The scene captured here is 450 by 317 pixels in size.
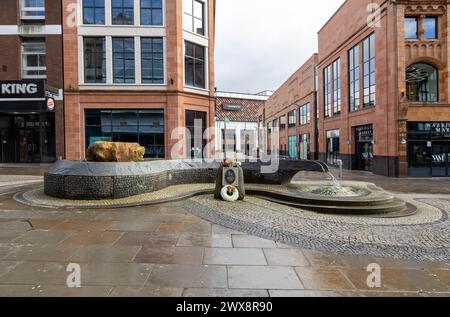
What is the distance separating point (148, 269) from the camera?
468 cm

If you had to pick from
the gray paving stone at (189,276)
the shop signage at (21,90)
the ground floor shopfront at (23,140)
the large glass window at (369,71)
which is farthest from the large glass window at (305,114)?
the gray paving stone at (189,276)

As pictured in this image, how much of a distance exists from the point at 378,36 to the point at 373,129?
21.9 feet

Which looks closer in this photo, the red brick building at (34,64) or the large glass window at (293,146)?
the red brick building at (34,64)

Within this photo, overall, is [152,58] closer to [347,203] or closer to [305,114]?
[347,203]

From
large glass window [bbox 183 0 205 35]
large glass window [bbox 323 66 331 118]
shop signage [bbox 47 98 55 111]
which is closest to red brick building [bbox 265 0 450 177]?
large glass window [bbox 323 66 331 118]

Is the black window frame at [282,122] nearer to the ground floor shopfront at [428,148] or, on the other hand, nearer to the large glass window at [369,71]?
the large glass window at [369,71]

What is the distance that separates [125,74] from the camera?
2427cm

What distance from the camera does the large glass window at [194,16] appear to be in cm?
2519

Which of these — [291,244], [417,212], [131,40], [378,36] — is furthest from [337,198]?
[131,40]

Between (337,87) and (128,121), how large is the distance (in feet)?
65.9

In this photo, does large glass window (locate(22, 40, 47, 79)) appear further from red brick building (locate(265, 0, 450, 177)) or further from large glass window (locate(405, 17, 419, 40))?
large glass window (locate(405, 17, 419, 40))

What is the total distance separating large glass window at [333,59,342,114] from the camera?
1221 inches

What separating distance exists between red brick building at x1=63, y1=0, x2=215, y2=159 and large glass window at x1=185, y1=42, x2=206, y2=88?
0.85m
